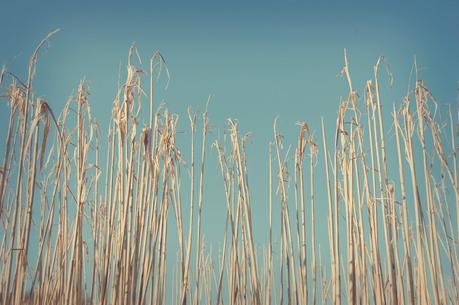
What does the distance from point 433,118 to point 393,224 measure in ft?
1.40

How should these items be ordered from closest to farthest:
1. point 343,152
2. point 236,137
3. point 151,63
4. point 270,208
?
point 151,63 → point 343,152 → point 236,137 → point 270,208

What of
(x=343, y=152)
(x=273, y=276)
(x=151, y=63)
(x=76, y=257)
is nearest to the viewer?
(x=76, y=257)

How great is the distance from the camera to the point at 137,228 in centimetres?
134

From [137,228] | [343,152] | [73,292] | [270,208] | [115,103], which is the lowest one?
[73,292]

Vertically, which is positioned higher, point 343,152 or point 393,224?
point 343,152

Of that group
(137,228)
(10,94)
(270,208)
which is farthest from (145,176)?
(270,208)

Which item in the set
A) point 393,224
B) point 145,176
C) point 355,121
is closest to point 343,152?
point 355,121

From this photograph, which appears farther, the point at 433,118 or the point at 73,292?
the point at 433,118

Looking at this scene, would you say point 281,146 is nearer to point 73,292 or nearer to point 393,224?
point 393,224

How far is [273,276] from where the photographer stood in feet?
6.51

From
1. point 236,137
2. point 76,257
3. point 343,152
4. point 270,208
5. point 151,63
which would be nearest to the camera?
point 76,257

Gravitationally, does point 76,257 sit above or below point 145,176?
below

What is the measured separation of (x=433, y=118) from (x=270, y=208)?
641 mm

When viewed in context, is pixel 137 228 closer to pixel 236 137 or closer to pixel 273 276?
pixel 236 137
